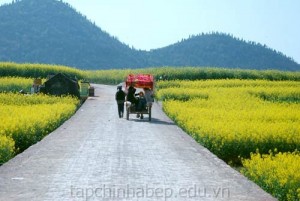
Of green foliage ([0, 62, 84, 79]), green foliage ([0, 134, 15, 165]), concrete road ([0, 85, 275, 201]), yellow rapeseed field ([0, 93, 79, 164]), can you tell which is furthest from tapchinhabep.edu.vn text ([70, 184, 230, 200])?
green foliage ([0, 62, 84, 79])

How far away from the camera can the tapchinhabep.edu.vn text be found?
11289 mm

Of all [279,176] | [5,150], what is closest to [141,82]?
[5,150]

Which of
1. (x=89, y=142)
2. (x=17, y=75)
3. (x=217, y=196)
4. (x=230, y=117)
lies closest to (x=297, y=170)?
(x=217, y=196)

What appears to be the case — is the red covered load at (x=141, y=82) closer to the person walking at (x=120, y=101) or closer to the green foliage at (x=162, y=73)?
the person walking at (x=120, y=101)

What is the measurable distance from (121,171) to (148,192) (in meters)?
2.47

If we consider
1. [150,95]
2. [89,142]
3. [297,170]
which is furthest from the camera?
[150,95]

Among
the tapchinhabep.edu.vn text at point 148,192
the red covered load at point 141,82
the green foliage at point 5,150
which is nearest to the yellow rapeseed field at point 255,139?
the tapchinhabep.edu.vn text at point 148,192

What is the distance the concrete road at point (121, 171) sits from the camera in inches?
456

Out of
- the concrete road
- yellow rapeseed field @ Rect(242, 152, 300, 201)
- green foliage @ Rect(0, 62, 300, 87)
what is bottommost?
the concrete road

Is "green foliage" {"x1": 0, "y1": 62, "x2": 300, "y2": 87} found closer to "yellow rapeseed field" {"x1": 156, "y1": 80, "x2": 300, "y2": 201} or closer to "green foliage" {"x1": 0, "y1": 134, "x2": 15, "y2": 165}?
"yellow rapeseed field" {"x1": 156, "y1": 80, "x2": 300, "y2": 201}

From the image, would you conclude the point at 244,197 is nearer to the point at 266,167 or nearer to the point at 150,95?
the point at 266,167

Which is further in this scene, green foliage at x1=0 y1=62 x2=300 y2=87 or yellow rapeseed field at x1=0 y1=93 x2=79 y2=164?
green foliage at x1=0 y1=62 x2=300 y2=87

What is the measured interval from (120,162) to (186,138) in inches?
269

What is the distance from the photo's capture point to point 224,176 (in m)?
13.9
